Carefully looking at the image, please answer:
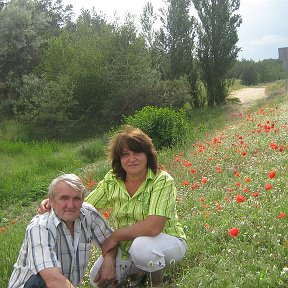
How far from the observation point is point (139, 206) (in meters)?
4.36

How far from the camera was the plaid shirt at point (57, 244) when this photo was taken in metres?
3.68

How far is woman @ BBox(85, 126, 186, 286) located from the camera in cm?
415

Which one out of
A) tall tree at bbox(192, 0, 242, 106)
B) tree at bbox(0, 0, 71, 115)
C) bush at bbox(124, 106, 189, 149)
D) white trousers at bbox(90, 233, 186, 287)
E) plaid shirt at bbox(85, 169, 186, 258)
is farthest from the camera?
tall tree at bbox(192, 0, 242, 106)

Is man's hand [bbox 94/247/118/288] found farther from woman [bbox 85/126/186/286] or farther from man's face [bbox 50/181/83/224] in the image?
man's face [bbox 50/181/83/224]

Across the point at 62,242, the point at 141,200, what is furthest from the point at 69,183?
the point at 141,200

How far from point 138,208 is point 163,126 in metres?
10.8

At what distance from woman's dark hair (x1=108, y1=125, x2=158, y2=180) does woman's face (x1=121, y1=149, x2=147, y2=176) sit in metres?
0.03

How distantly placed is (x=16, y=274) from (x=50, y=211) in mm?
557

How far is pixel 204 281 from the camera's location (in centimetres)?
371

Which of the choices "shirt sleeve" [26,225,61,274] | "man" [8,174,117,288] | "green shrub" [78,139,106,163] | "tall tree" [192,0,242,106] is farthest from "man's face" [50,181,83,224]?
"tall tree" [192,0,242,106]

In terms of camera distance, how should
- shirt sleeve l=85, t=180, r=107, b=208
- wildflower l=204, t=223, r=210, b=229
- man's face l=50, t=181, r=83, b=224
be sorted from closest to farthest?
man's face l=50, t=181, r=83, b=224, shirt sleeve l=85, t=180, r=107, b=208, wildflower l=204, t=223, r=210, b=229

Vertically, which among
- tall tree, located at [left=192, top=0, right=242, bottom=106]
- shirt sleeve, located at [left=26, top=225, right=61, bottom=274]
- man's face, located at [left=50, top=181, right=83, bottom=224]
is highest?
tall tree, located at [left=192, top=0, right=242, bottom=106]

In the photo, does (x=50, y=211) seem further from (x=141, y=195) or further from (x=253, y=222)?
(x=253, y=222)

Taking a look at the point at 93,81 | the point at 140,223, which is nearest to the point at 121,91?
the point at 93,81
